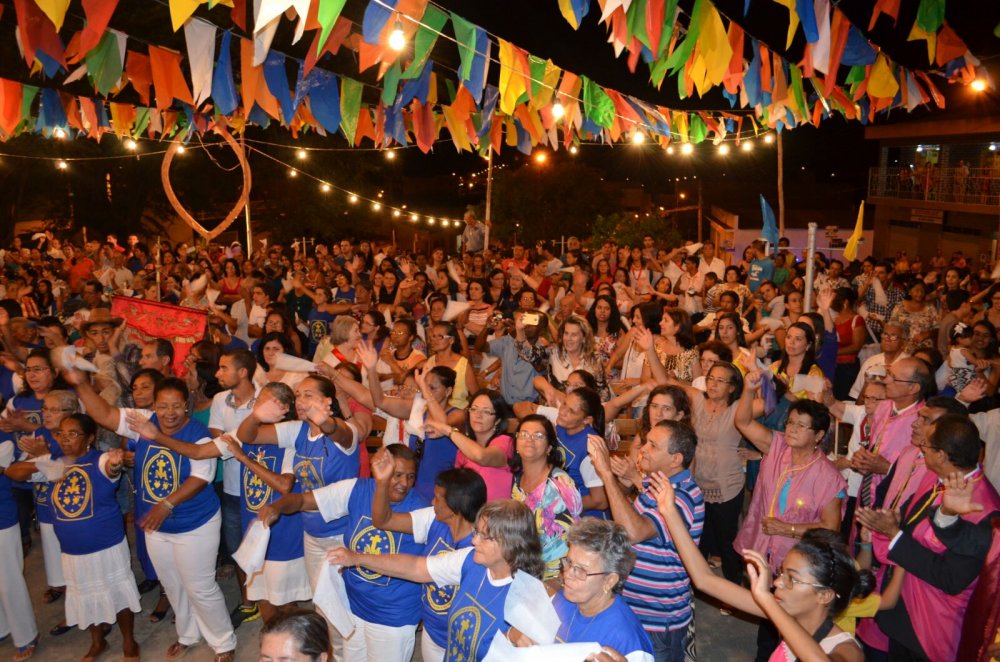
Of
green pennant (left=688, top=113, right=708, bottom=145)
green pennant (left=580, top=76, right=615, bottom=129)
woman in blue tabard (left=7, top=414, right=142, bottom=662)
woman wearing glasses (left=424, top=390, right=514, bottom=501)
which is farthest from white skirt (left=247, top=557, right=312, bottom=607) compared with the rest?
green pennant (left=688, top=113, right=708, bottom=145)

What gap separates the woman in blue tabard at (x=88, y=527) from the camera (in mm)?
4723

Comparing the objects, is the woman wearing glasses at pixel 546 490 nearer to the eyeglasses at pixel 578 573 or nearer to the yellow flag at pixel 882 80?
the eyeglasses at pixel 578 573

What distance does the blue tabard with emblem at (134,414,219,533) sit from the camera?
470 cm

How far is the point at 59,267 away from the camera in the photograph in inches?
536

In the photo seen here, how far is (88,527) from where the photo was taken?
4.74 metres

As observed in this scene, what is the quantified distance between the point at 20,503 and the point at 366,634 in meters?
3.81

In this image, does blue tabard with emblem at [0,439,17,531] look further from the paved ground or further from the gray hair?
the gray hair

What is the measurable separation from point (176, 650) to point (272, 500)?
1.16 meters

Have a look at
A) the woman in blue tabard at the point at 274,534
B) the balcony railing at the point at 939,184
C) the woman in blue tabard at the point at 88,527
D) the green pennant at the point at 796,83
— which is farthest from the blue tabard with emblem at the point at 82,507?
the balcony railing at the point at 939,184

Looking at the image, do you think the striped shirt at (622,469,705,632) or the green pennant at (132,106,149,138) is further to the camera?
the green pennant at (132,106,149,138)

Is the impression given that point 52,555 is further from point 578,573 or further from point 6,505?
point 578,573

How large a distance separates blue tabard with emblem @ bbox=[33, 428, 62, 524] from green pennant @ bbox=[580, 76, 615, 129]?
556 cm

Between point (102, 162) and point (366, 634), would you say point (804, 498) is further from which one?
point (102, 162)

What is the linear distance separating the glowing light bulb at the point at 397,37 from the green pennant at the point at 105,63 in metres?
2.37
